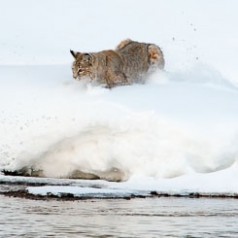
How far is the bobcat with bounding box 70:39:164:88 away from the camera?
15.8m

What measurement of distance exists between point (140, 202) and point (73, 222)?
1835 millimetres

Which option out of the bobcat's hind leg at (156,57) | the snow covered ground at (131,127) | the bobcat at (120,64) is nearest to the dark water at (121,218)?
the snow covered ground at (131,127)

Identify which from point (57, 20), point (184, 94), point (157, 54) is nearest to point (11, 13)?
point (57, 20)

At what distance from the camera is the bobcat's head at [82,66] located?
1574cm

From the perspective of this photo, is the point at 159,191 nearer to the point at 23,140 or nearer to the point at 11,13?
the point at 23,140

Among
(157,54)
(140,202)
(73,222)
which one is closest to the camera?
(73,222)

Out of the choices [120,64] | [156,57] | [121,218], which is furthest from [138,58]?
[121,218]

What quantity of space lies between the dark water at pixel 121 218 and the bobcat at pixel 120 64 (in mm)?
4003

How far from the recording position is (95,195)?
1212 cm

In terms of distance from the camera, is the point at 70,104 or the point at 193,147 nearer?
the point at 193,147

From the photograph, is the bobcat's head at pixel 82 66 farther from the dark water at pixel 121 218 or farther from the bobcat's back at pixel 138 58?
the dark water at pixel 121 218

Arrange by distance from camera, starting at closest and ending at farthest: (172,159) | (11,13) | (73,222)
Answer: (73,222), (172,159), (11,13)

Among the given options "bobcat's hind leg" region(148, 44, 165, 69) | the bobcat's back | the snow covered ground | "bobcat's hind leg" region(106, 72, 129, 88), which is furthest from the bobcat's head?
"bobcat's hind leg" region(148, 44, 165, 69)

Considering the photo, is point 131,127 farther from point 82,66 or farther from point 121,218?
point 121,218
